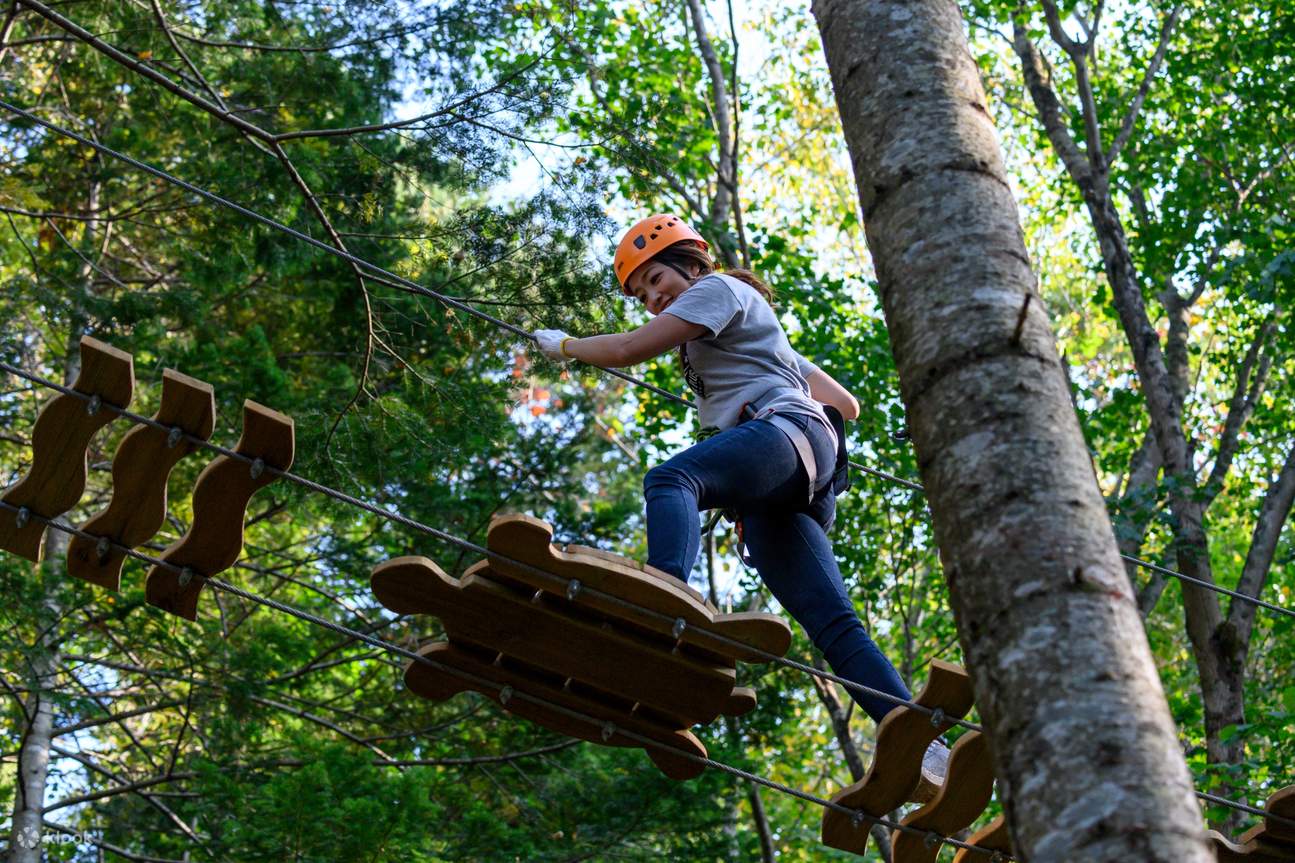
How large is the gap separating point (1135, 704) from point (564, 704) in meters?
2.10

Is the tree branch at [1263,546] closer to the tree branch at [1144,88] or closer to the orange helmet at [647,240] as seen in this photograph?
the tree branch at [1144,88]

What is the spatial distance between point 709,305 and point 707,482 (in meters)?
0.43

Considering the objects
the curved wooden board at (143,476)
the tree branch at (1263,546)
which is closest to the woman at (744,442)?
the curved wooden board at (143,476)

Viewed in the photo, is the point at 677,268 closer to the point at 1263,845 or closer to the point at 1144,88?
the point at 1263,845

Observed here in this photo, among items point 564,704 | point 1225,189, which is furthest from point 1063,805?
point 1225,189

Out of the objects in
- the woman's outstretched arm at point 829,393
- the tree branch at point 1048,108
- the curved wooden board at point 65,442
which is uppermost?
the tree branch at point 1048,108

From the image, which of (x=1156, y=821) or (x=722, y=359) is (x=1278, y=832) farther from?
(x=1156, y=821)

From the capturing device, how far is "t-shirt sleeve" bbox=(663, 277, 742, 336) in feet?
11.0

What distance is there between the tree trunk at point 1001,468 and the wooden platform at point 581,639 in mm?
1042

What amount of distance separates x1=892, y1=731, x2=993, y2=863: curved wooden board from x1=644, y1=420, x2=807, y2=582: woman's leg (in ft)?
2.50

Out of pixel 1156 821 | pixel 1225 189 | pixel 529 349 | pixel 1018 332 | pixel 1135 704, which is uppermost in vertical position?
pixel 1225 189

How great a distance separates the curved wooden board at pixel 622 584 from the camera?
2.99 meters

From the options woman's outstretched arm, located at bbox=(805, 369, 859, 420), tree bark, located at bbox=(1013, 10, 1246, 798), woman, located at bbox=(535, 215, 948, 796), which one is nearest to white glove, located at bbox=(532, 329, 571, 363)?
woman, located at bbox=(535, 215, 948, 796)

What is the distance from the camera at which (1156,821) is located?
1.58m
